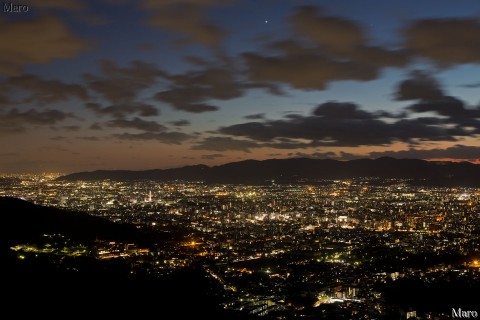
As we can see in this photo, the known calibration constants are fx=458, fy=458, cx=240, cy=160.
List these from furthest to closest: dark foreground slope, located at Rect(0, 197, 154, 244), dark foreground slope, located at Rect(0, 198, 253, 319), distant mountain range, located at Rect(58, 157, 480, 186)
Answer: distant mountain range, located at Rect(58, 157, 480, 186) < dark foreground slope, located at Rect(0, 197, 154, 244) < dark foreground slope, located at Rect(0, 198, 253, 319)

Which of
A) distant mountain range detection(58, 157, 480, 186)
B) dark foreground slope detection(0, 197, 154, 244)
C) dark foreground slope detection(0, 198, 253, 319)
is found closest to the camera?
dark foreground slope detection(0, 198, 253, 319)

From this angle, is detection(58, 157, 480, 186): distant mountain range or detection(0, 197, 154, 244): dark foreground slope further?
detection(58, 157, 480, 186): distant mountain range

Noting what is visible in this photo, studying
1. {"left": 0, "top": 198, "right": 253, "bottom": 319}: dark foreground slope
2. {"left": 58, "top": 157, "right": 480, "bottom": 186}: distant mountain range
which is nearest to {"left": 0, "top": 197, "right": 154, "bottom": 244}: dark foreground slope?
{"left": 0, "top": 198, "right": 253, "bottom": 319}: dark foreground slope

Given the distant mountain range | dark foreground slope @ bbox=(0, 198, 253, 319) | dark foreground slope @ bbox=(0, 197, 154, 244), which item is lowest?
dark foreground slope @ bbox=(0, 198, 253, 319)

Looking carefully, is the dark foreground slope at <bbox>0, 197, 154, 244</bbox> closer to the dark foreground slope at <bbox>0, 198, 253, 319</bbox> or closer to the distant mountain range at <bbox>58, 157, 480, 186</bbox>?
the dark foreground slope at <bbox>0, 198, 253, 319</bbox>

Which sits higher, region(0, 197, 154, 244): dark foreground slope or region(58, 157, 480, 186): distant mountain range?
region(58, 157, 480, 186): distant mountain range

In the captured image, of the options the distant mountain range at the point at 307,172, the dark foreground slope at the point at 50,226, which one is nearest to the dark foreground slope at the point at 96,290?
the dark foreground slope at the point at 50,226

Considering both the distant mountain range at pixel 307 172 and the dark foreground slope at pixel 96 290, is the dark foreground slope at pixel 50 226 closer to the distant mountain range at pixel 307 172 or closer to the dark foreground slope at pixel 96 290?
the dark foreground slope at pixel 96 290
